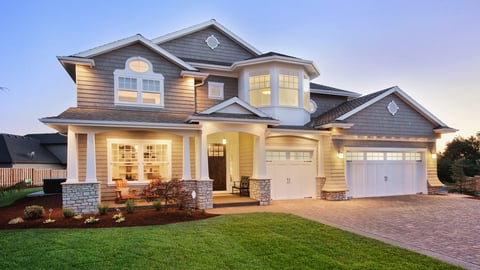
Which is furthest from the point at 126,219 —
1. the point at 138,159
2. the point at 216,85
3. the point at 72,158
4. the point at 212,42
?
the point at 212,42

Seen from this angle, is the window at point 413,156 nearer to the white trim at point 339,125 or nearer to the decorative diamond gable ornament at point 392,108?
the decorative diamond gable ornament at point 392,108

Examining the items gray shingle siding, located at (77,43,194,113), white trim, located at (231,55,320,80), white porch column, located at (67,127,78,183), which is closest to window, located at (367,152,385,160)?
white trim, located at (231,55,320,80)

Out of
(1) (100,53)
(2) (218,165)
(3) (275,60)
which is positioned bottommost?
(2) (218,165)

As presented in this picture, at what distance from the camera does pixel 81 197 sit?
31.8 ft

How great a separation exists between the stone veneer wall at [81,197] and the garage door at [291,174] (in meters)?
7.01

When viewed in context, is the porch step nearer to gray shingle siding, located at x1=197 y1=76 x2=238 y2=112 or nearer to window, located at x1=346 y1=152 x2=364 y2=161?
gray shingle siding, located at x1=197 y1=76 x2=238 y2=112

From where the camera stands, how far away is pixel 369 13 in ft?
58.7

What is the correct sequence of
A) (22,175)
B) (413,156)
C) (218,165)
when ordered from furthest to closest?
1. (22,175)
2. (413,156)
3. (218,165)

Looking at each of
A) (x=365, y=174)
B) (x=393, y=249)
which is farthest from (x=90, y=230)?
(x=365, y=174)

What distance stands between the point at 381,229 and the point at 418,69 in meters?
18.2

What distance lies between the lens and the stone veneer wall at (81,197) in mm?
9570

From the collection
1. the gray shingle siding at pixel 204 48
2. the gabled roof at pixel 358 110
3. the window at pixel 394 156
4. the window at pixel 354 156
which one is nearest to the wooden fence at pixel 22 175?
the gray shingle siding at pixel 204 48

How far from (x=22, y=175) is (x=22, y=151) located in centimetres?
905

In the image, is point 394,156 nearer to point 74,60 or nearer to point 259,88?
point 259,88
